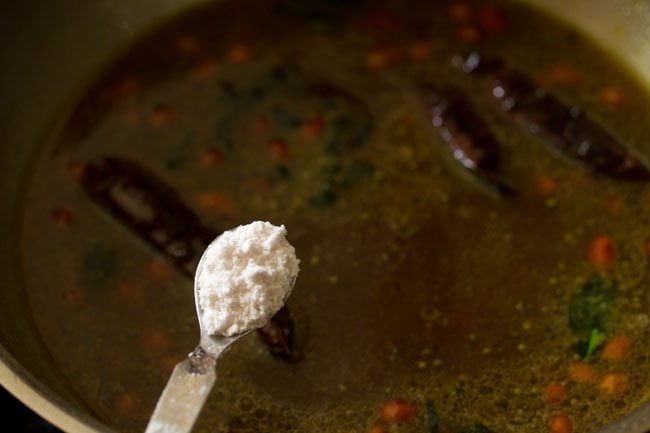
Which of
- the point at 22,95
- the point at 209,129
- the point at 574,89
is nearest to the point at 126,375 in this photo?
the point at 209,129

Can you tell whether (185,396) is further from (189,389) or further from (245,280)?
(245,280)

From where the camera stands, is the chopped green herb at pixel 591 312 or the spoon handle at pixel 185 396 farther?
the chopped green herb at pixel 591 312

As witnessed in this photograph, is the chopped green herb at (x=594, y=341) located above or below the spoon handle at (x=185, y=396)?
above

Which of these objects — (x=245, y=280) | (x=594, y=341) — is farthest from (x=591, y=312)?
(x=245, y=280)

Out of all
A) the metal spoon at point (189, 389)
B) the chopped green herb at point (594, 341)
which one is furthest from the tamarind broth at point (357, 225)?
the metal spoon at point (189, 389)

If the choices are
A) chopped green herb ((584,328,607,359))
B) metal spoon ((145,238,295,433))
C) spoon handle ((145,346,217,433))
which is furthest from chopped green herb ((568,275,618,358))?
spoon handle ((145,346,217,433))

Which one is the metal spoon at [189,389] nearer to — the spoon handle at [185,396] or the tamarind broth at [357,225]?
the spoon handle at [185,396]

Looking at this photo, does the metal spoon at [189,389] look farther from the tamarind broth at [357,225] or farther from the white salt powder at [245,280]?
the tamarind broth at [357,225]

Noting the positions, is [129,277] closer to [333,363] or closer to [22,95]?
[333,363]
